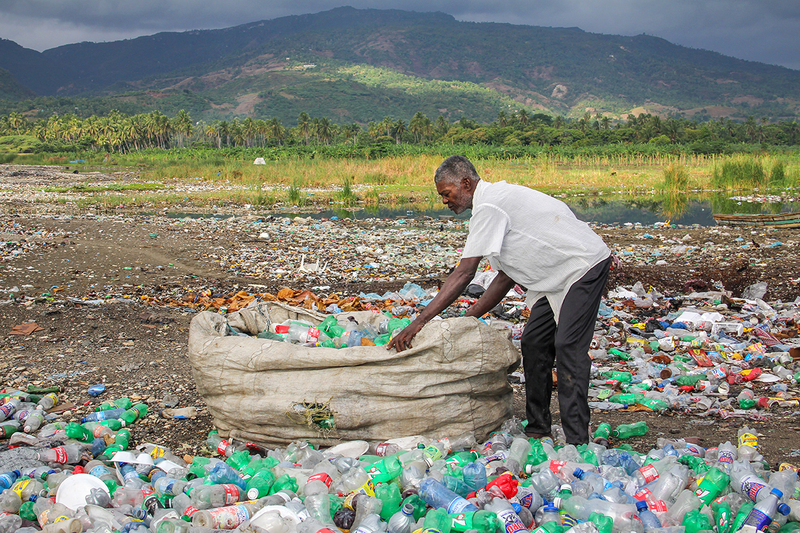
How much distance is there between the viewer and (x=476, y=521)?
7.06 feet

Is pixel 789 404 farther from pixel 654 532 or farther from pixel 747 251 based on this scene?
pixel 747 251

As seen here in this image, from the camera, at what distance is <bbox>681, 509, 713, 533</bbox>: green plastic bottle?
2.14 m

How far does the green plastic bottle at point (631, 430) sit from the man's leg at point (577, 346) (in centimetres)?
49

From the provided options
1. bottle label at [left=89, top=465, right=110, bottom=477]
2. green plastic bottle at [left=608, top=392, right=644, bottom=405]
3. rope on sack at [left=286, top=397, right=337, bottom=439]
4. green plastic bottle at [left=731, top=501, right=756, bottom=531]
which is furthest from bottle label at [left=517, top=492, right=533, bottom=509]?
bottle label at [left=89, top=465, right=110, bottom=477]

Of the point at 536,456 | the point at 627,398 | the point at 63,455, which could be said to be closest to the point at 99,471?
the point at 63,455

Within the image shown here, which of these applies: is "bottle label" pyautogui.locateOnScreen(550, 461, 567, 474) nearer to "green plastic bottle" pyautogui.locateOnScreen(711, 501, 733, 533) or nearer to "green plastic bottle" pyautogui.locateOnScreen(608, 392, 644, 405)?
"green plastic bottle" pyautogui.locateOnScreen(711, 501, 733, 533)

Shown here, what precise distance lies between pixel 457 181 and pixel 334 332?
52.1 inches

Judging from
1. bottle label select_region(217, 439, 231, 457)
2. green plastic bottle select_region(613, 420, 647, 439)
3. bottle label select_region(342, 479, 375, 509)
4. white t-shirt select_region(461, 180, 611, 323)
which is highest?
white t-shirt select_region(461, 180, 611, 323)

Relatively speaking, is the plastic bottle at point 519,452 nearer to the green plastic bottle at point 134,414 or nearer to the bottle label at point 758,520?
the bottle label at point 758,520

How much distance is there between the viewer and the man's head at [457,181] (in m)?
2.81

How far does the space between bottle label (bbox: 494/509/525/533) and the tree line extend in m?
42.8

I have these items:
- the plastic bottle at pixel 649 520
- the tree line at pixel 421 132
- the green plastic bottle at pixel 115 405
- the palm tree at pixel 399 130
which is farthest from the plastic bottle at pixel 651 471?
the palm tree at pixel 399 130

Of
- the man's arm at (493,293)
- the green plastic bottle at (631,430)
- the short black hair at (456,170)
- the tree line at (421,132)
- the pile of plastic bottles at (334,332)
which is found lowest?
the green plastic bottle at (631,430)

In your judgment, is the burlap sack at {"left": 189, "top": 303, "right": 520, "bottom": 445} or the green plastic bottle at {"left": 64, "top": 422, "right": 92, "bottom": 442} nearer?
the burlap sack at {"left": 189, "top": 303, "right": 520, "bottom": 445}
